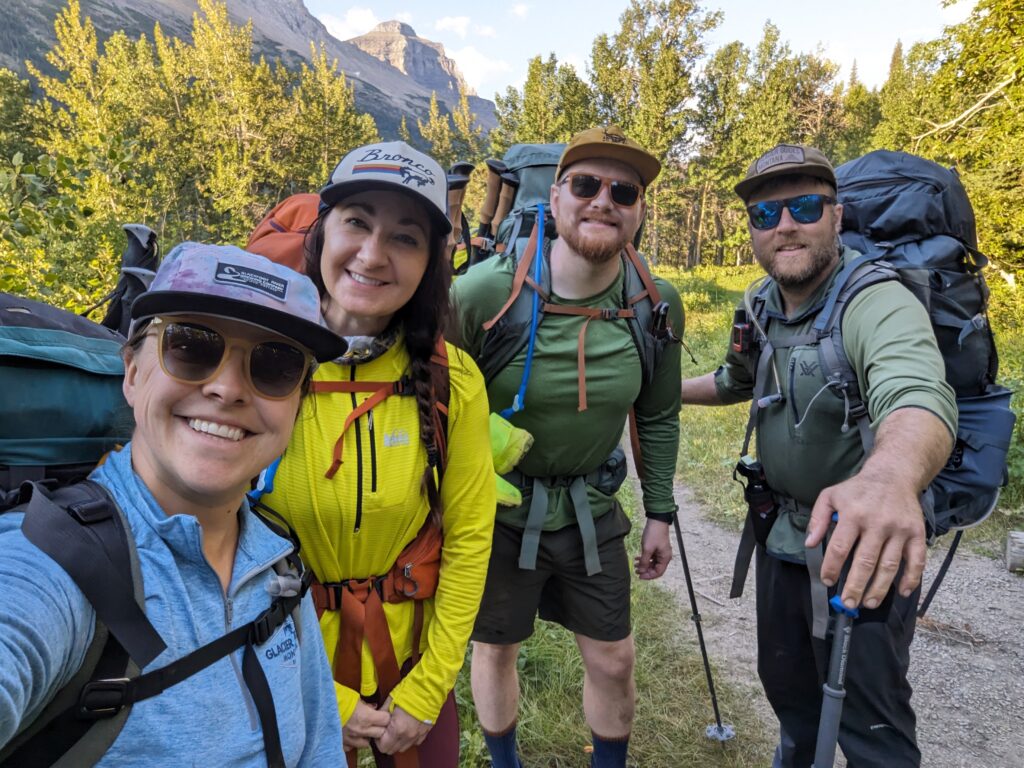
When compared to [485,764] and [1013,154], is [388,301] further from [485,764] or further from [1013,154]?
[1013,154]

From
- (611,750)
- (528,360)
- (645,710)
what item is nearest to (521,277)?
(528,360)

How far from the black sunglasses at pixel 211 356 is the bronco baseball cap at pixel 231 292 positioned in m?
0.04

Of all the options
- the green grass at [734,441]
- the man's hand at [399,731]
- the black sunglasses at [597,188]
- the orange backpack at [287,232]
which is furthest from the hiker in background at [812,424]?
the green grass at [734,441]

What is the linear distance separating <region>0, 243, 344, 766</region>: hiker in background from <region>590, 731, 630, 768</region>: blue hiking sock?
182 centimetres

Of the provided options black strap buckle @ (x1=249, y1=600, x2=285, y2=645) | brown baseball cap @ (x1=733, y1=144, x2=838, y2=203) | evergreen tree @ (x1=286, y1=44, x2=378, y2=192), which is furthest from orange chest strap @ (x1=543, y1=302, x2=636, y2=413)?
evergreen tree @ (x1=286, y1=44, x2=378, y2=192)

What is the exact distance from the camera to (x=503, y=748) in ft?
9.20

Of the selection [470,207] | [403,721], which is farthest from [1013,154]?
[470,207]

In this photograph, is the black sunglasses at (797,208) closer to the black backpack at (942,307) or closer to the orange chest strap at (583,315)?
the black backpack at (942,307)

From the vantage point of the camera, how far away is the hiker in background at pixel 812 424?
173 centimetres

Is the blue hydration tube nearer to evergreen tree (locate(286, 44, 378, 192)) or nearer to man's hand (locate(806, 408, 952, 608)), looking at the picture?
man's hand (locate(806, 408, 952, 608))

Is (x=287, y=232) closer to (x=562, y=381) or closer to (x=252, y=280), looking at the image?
(x=252, y=280)

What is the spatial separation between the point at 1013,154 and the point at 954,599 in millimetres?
8107

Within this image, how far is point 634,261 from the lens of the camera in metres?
2.64

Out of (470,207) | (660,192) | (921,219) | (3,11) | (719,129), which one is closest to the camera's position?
(921,219)
